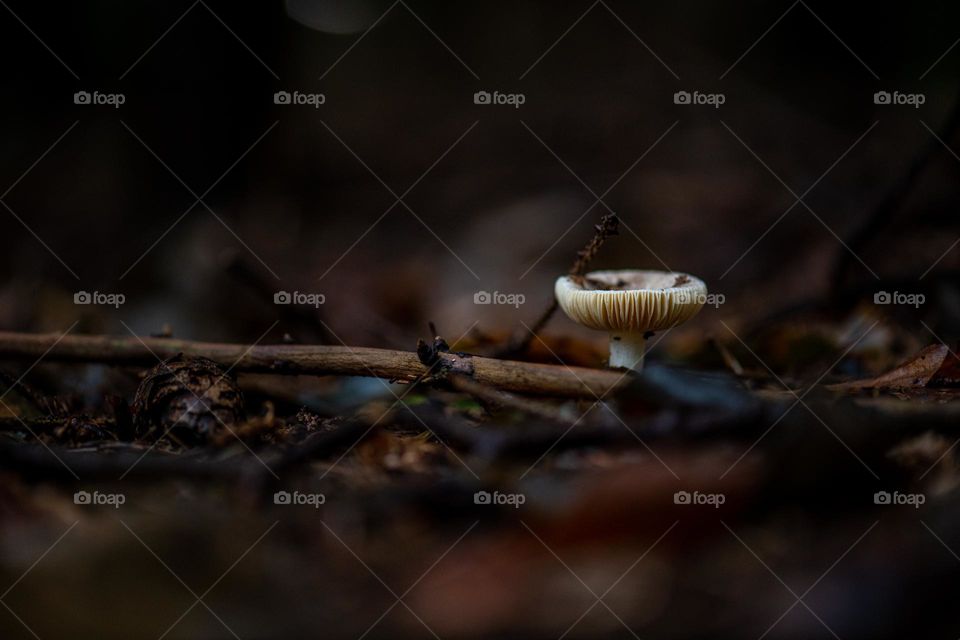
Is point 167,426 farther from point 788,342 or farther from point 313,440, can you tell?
point 788,342

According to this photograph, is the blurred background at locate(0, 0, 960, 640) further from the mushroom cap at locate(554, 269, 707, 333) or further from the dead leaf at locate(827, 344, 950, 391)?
the mushroom cap at locate(554, 269, 707, 333)

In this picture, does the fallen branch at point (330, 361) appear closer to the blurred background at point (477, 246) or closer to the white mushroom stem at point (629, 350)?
the blurred background at point (477, 246)

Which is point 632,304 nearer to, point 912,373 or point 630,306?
point 630,306

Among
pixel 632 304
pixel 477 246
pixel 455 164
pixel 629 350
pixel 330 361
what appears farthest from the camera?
pixel 455 164

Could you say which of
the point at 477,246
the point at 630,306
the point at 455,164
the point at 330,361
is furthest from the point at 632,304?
the point at 455,164

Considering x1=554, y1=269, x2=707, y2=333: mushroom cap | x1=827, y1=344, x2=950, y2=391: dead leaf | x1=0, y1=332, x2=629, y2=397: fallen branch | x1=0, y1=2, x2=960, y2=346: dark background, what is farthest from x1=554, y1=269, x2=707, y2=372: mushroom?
x1=0, y1=2, x2=960, y2=346: dark background
